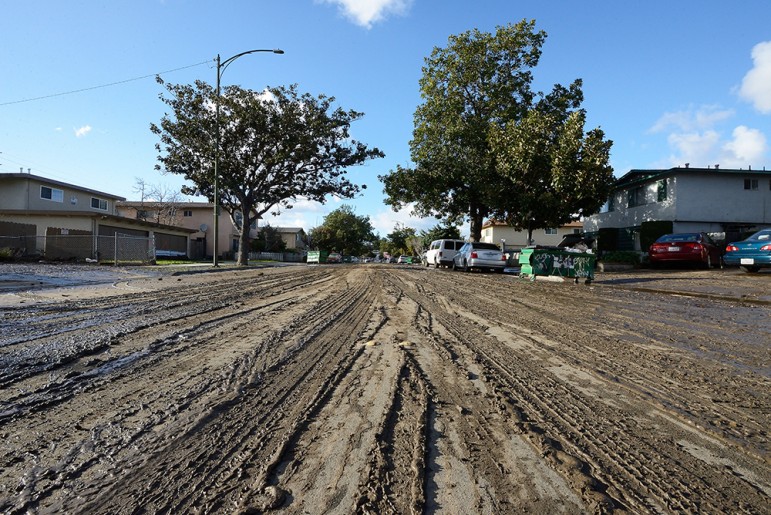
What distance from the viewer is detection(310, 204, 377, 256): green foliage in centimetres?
7469

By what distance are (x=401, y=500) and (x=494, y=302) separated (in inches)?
280

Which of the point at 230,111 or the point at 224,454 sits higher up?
the point at 230,111

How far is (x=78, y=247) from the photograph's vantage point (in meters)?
26.6

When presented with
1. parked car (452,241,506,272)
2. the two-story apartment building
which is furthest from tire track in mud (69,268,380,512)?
the two-story apartment building

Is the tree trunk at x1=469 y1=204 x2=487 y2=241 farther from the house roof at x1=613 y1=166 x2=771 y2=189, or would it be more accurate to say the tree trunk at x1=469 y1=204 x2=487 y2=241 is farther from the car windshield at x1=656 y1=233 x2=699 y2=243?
the car windshield at x1=656 y1=233 x2=699 y2=243

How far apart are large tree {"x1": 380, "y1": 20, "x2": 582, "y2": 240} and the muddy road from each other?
24.1 metres

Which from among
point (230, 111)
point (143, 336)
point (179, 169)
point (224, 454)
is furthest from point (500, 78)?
point (224, 454)

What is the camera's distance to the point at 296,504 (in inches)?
78.2

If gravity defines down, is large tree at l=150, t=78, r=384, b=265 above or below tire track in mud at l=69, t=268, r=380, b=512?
above

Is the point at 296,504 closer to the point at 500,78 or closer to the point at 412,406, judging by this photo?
the point at 412,406

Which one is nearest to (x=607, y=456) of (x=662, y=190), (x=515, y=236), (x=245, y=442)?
(x=245, y=442)

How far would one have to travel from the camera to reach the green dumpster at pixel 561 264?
13.7 meters

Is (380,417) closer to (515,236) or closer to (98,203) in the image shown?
(98,203)

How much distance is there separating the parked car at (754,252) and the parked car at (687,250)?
2633 millimetres
